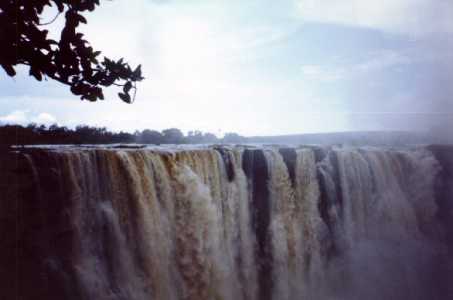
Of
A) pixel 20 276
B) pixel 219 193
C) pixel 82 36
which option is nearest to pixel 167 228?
pixel 219 193

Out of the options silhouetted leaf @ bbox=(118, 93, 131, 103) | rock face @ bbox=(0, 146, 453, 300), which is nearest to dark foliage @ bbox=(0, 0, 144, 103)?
silhouetted leaf @ bbox=(118, 93, 131, 103)

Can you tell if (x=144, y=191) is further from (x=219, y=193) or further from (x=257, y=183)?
(x=257, y=183)

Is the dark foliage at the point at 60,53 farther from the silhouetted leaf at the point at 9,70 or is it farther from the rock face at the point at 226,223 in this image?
the rock face at the point at 226,223

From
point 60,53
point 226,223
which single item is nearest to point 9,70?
point 60,53

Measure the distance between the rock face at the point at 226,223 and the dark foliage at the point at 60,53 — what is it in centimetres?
421

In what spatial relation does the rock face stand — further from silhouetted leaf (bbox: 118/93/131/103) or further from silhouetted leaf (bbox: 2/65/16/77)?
silhouetted leaf (bbox: 2/65/16/77)

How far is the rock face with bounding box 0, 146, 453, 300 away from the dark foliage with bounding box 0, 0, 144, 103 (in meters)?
4.21

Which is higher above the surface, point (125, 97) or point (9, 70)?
point (9, 70)

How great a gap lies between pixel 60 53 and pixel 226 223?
31.3 feet

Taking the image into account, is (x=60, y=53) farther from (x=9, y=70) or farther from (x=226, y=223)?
(x=226, y=223)

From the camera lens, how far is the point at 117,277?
358 inches

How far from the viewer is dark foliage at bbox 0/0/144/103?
221 cm

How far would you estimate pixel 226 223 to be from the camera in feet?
38.1

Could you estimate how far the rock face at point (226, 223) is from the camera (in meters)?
8.11
